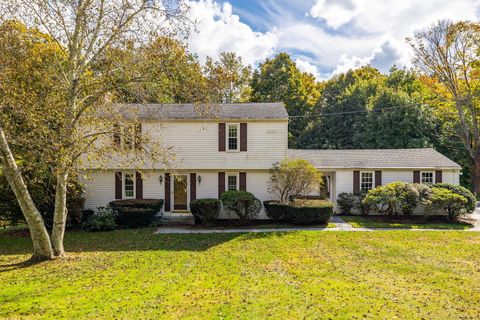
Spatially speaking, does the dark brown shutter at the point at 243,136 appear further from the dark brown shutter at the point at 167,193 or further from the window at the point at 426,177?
the window at the point at 426,177

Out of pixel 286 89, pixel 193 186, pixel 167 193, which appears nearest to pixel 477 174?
pixel 286 89

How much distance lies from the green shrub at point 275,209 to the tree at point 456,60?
1777 centimetres

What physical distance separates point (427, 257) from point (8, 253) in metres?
13.4

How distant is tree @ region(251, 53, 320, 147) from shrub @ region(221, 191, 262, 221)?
823 inches

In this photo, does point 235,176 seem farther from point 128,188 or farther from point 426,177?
point 426,177

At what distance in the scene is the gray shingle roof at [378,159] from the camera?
56.9 ft

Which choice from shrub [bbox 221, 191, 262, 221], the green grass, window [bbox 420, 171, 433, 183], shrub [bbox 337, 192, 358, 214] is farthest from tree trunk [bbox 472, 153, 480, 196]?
shrub [bbox 221, 191, 262, 221]

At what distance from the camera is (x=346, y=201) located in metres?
16.9

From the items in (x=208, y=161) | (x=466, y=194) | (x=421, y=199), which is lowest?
(x=421, y=199)

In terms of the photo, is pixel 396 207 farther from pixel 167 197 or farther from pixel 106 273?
pixel 106 273

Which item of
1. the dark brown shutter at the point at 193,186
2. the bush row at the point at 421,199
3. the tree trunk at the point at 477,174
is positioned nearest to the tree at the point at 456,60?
the tree trunk at the point at 477,174

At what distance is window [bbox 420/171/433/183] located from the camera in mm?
17312

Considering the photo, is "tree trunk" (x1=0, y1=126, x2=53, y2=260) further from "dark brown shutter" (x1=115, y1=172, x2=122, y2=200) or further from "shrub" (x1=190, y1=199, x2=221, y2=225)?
"dark brown shutter" (x1=115, y1=172, x2=122, y2=200)

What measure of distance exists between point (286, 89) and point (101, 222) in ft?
84.9
